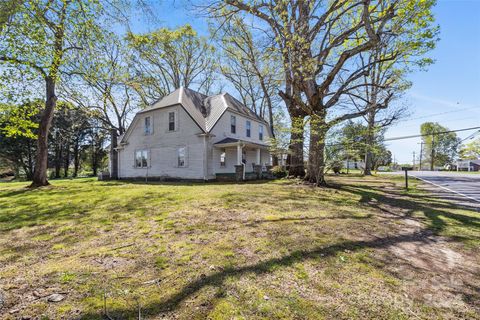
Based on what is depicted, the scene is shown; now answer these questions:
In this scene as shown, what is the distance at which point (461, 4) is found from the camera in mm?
9039

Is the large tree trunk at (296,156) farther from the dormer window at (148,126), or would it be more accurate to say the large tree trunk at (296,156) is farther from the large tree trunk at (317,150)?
the dormer window at (148,126)

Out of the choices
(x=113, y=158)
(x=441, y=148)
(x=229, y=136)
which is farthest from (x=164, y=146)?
(x=441, y=148)

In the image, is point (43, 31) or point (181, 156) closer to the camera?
point (43, 31)

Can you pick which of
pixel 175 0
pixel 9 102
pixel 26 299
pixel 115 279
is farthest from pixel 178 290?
pixel 9 102

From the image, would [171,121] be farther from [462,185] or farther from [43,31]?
[462,185]

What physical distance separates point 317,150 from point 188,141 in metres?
8.42

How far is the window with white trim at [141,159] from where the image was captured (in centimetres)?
1712

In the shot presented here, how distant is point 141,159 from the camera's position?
1736 centimetres

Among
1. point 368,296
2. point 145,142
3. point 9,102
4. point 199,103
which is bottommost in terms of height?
point 368,296

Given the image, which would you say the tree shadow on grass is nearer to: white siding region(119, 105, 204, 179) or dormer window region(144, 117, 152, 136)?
white siding region(119, 105, 204, 179)

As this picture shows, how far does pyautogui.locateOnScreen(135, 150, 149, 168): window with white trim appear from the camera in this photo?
56.2 feet

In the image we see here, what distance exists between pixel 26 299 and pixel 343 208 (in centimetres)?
640

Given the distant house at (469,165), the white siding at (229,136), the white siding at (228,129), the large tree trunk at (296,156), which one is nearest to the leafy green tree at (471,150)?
the distant house at (469,165)

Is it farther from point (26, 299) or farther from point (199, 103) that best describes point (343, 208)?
point (199, 103)
